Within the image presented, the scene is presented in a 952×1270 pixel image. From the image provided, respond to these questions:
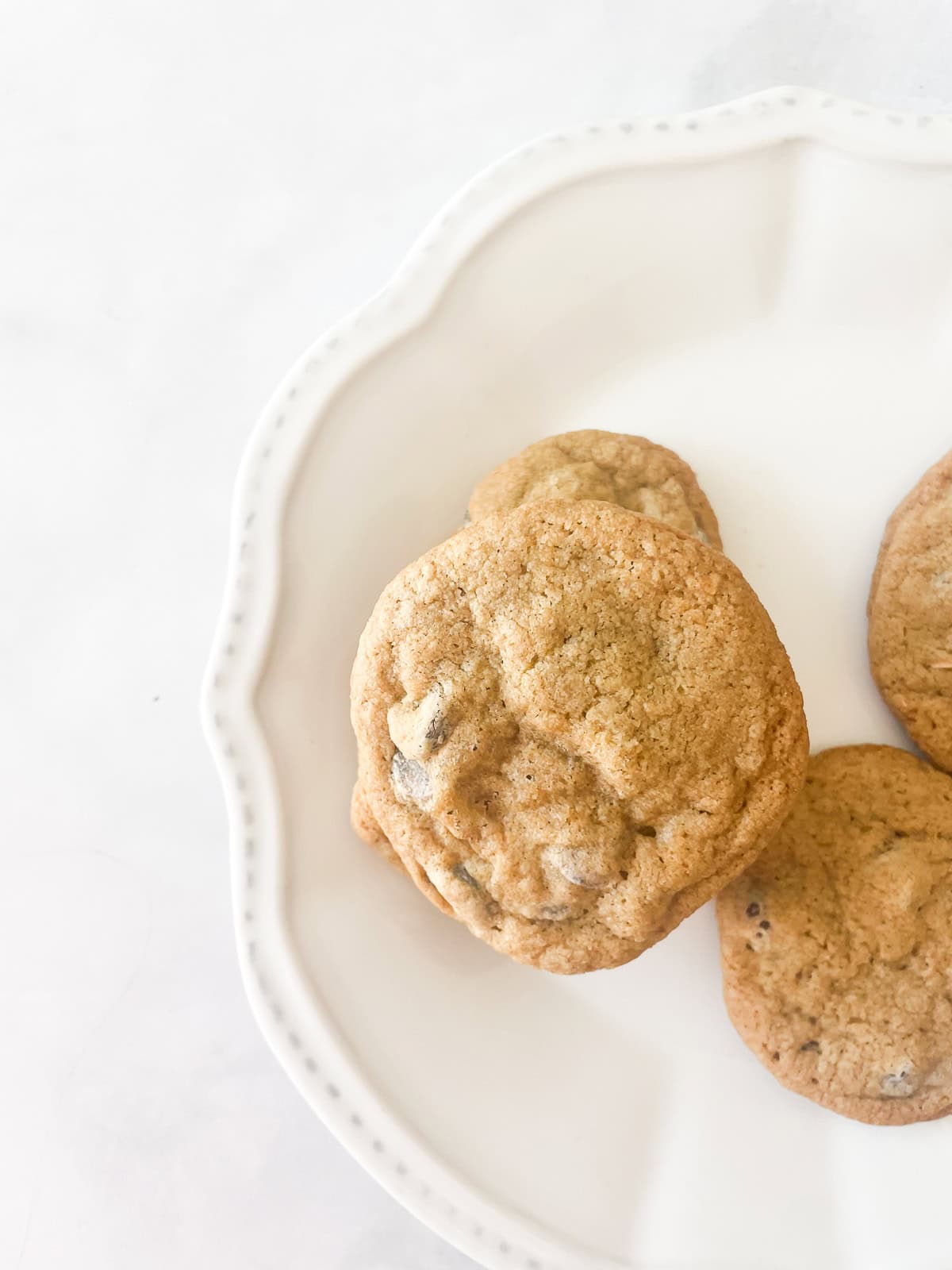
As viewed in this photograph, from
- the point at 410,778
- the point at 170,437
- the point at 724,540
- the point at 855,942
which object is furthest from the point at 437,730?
the point at 170,437

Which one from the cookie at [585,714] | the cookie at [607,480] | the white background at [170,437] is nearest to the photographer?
the cookie at [585,714]

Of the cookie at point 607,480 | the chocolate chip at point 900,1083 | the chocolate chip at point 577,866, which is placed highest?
the cookie at point 607,480

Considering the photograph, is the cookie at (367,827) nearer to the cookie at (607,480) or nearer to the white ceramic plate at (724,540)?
the white ceramic plate at (724,540)

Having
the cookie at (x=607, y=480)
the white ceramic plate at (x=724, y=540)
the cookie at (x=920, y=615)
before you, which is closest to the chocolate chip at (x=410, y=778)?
the white ceramic plate at (x=724, y=540)

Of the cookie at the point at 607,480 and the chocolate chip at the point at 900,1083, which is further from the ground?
the cookie at the point at 607,480

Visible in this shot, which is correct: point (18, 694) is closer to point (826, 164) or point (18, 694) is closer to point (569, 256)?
point (569, 256)

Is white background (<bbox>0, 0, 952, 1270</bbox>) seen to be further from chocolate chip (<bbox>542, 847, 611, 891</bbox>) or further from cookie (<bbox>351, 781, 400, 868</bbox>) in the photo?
chocolate chip (<bbox>542, 847, 611, 891</bbox>)
